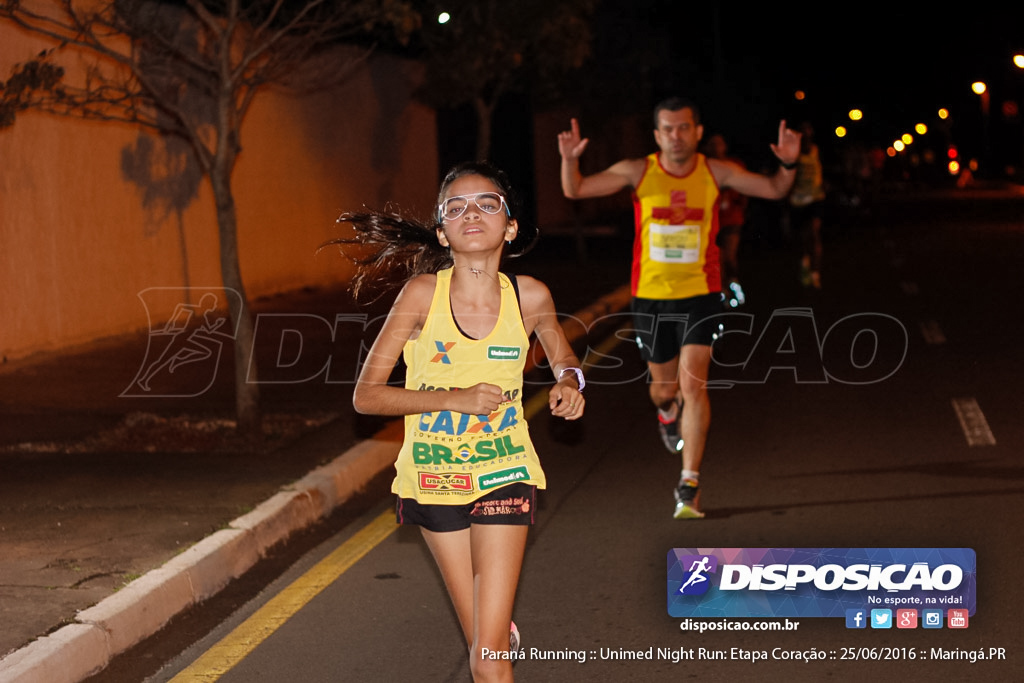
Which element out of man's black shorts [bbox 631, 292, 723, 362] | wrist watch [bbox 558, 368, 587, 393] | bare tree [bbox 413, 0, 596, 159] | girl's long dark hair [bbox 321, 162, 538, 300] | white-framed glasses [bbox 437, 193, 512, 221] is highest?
bare tree [bbox 413, 0, 596, 159]

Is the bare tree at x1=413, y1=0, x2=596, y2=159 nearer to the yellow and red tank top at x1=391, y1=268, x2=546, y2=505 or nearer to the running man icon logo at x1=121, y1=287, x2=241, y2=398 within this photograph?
the running man icon logo at x1=121, y1=287, x2=241, y2=398

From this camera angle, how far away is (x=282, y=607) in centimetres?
617

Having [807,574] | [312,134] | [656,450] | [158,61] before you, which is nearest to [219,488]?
[656,450]

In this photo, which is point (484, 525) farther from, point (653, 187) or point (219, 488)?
point (219, 488)

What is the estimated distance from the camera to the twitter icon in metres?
5.24

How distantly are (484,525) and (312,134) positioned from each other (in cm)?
1768

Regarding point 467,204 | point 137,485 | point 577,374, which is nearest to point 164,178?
point 137,485

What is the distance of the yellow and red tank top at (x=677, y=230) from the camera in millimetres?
7488

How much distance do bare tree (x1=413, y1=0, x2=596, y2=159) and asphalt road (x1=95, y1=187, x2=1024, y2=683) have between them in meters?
5.82

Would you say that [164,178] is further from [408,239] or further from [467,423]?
[467,423]

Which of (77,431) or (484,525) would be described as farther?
(77,431)

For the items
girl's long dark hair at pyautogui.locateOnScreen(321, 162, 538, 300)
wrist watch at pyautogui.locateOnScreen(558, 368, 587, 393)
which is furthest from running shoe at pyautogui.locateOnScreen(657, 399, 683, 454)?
wrist watch at pyautogui.locateOnScreen(558, 368, 587, 393)

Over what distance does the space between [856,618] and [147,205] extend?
12382mm

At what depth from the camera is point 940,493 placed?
25.4 feet
